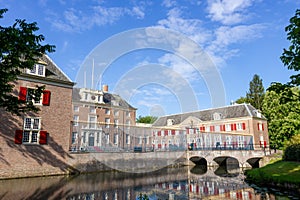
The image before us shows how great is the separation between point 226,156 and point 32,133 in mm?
20551

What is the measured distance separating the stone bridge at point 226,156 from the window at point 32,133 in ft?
60.3

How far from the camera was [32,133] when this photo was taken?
57.6ft

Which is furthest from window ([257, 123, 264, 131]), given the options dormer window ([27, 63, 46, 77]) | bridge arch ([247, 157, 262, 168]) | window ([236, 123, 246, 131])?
dormer window ([27, 63, 46, 77])

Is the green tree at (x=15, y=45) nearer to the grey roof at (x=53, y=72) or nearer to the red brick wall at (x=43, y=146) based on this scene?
the red brick wall at (x=43, y=146)

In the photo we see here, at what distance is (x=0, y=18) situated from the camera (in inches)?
333

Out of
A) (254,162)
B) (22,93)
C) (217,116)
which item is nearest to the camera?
(22,93)

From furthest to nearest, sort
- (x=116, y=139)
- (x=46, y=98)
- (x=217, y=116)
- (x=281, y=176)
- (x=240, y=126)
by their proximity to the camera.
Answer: (x=217, y=116)
(x=240, y=126)
(x=116, y=139)
(x=46, y=98)
(x=281, y=176)

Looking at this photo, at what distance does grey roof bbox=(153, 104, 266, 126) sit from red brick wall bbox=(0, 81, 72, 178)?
89.7 feet

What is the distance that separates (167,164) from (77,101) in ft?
52.0

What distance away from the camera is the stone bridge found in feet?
81.5

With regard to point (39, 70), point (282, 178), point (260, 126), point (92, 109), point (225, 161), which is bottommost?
point (225, 161)

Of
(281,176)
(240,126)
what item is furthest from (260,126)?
(281,176)

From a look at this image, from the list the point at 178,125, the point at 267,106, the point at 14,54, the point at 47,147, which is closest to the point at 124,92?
the point at 47,147

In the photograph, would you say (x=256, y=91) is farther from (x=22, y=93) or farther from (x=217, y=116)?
(x=22, y=93)
